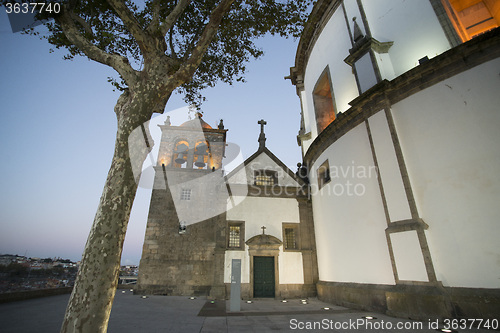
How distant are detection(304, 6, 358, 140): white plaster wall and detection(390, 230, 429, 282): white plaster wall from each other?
6.13 m

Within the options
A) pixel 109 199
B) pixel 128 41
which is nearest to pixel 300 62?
pixel 128 41

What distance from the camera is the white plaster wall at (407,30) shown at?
26.6 feet

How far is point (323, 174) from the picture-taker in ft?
39.6

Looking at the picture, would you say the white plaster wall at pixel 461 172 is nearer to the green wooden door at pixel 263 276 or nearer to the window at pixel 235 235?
the green wooden door at pixel 263 276

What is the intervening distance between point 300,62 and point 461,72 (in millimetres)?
11132

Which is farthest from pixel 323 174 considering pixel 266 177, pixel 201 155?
pixel 201 155

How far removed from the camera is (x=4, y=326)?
15.5 ft

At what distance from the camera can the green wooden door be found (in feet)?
39.2

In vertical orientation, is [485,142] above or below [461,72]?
below

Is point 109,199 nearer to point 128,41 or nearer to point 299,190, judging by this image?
point 128,41

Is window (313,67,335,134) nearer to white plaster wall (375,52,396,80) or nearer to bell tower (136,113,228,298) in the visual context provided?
white plaster wall (375,52,396,80)

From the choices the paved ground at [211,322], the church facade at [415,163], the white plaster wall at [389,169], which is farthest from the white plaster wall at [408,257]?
the paved ground at [211,322]

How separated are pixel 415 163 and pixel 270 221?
26.4 ft

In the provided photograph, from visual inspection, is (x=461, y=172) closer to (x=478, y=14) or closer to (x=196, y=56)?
(x=196, y=56)
